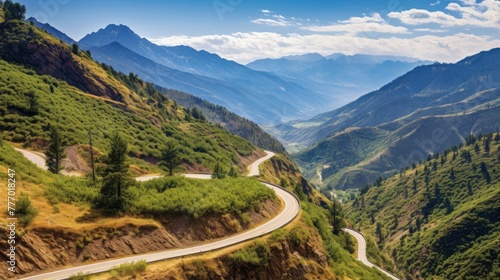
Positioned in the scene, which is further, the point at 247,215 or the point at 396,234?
the point at 396,234

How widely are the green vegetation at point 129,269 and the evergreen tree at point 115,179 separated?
9.10 m

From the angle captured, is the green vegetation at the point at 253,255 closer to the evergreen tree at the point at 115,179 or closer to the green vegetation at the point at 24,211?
the evergreen tree at the point at 115,179

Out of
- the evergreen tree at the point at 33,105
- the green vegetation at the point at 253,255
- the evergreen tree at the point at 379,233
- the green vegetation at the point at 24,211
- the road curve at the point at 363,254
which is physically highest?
the evergreen tree at the point at 33,105

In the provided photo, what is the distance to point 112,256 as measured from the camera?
31.8 meters

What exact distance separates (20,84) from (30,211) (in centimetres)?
7612

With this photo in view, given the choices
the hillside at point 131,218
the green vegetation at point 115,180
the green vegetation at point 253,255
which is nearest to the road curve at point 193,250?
the hillside at point 131,218

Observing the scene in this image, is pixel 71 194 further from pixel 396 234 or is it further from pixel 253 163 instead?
pixel 396 234

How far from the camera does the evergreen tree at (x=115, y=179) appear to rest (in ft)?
122

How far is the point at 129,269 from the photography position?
2880 cm

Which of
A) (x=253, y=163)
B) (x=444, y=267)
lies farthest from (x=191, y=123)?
(x=444, y=267)

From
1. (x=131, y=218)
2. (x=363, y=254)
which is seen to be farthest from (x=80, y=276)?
(x=363, y=254)

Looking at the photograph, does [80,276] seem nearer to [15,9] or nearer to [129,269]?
[129,269]

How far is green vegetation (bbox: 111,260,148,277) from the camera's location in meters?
28.4

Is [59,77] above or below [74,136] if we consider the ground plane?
above
